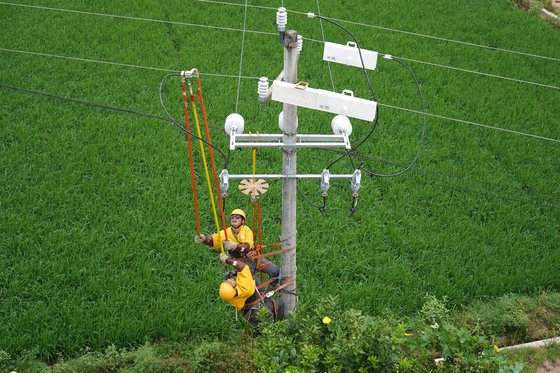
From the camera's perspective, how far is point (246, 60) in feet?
29.5

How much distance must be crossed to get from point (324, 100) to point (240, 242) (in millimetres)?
1187

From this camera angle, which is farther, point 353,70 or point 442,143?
point 353,70

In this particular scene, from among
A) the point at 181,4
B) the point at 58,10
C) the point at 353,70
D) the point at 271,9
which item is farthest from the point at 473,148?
the point at 58,10

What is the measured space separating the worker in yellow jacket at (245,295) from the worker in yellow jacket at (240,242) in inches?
3.2

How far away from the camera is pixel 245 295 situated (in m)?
4.03

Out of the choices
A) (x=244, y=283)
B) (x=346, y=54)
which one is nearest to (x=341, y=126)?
(x=346, y=54)

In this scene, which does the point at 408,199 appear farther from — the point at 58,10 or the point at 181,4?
the point at 58,10

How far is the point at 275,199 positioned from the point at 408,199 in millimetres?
1422

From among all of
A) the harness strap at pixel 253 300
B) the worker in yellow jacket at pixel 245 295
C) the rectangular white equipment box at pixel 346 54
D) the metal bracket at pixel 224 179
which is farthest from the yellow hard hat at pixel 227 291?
the rectangular white equipment box at pixel 346 54

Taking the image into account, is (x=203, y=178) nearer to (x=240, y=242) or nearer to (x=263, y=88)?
(x=240, y=242)

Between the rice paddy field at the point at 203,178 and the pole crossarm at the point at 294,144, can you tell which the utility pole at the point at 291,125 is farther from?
the rice paddy field at the point at 203,178

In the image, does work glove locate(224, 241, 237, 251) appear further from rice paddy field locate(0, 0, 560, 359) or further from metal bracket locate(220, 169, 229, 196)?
rice paddy field locate(0, 0, 560, 359)

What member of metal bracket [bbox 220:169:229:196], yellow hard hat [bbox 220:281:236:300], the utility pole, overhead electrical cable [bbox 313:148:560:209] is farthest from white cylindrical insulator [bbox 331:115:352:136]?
overhead electrical cable [bbox 313:148:560:209]

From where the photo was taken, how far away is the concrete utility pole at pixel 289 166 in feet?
11.8
